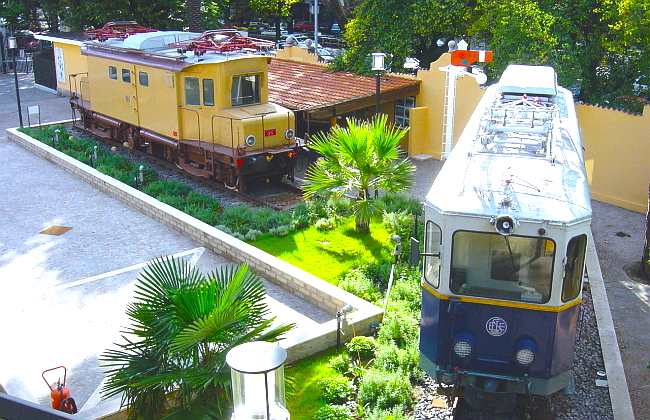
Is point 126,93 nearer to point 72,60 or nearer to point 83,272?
point 83,272

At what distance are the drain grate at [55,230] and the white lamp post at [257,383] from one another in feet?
36.4

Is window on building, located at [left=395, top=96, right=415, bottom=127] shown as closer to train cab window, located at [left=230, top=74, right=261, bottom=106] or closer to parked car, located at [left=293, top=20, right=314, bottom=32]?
train cab window, located at [left=230, top=74, right=261, bottom=106]

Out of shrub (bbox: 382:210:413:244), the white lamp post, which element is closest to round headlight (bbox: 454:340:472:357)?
the white lamp post

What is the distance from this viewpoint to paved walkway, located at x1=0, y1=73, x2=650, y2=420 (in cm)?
934

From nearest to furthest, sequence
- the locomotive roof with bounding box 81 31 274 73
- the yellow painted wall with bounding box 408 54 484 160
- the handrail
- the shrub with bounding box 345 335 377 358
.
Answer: the handrail
the shrub with bounding box 345 335 377 358
the locomotive roof with bounding box 81 31 274 73
the yellow painted wall with bounding box 408 54 484 160

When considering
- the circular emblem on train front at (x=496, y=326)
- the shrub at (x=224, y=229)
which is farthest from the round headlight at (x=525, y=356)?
the shrub at (x=224, y=229)

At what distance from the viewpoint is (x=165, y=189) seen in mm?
16125

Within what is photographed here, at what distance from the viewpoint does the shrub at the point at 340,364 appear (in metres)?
8.67

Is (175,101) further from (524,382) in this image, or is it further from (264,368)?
(264,368)

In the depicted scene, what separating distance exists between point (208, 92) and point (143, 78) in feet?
8.79

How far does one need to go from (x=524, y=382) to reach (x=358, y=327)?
2.71 m

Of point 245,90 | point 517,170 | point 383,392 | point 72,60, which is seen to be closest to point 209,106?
point 245,90

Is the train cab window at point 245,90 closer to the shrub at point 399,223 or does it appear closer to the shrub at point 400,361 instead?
the shrub at point 399,223

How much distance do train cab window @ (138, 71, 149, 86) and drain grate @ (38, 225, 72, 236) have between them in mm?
4988
